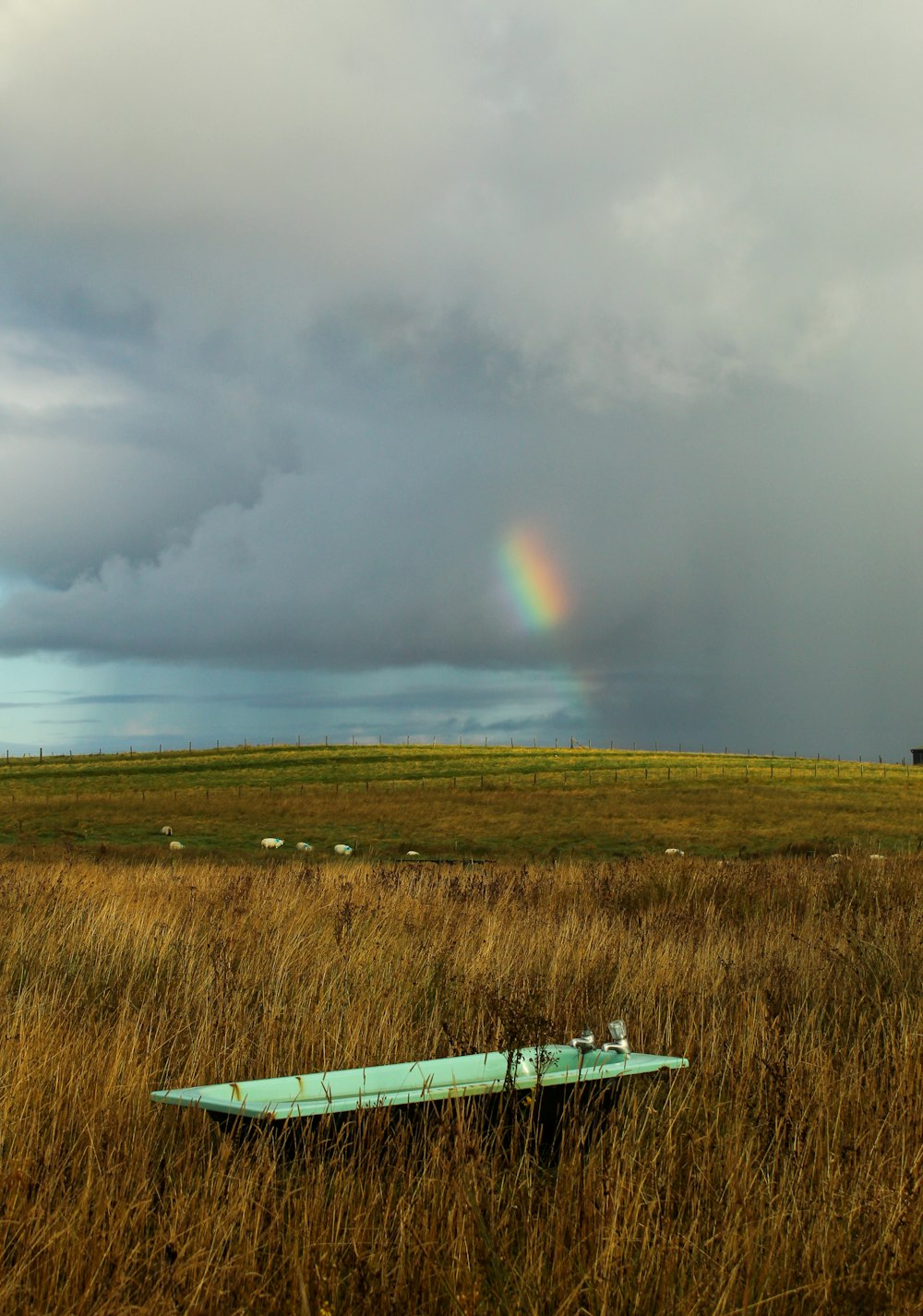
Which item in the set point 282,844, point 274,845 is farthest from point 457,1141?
point 282,844

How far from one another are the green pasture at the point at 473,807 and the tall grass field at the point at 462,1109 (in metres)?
12.8

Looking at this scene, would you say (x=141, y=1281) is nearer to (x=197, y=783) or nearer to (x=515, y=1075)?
(x=515, y=1075)

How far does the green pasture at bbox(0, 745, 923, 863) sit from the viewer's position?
3578 cm

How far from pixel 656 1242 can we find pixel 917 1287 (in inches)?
31.5

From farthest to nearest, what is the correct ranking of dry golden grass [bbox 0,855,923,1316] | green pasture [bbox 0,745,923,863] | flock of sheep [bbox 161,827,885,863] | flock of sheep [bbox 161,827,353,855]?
1. green pasture [bbox 0,745,923,863]
2. flock of sheep [bbox 161,827,353,855]
3. flock of sheep [bbox 161,827,885,863]
4. dry golden grass [bbox 0,855,923,1316]

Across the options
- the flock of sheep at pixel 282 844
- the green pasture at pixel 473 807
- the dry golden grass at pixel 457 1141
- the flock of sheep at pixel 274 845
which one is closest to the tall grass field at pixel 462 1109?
the dry golden grass at pixel 457 1141

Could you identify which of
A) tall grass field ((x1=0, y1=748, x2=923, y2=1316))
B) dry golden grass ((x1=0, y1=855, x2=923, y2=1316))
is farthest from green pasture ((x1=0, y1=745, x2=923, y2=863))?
dry golden grass ((x1=0, y1=855, x2=923, y2=1316))

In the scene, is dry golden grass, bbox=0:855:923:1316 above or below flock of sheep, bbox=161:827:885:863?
above

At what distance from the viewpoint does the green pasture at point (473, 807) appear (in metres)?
35.8

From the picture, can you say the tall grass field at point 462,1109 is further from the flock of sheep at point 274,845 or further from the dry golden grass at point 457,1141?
the flock of sheep at point 274,845

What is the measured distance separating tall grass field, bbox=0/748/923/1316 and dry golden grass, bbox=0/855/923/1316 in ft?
0.07

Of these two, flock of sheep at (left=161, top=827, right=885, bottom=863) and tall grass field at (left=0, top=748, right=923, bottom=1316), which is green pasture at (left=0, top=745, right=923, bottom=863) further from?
tall grass field at (left=0, top=748, right=923, bottom=1316)

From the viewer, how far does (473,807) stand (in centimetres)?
4994

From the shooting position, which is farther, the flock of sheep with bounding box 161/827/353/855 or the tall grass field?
the flock of sheep with bounding box 161/827/353/855
